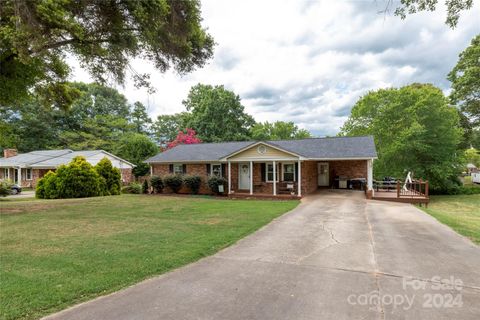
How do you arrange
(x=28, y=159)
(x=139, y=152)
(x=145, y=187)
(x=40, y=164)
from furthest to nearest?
(x=139, y=152) < (x=28, y=159) < (x=40, y=164) < (x=145, y=187)

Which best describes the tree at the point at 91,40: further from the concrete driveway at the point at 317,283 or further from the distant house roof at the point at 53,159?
the distant house roof at the point at 53,159

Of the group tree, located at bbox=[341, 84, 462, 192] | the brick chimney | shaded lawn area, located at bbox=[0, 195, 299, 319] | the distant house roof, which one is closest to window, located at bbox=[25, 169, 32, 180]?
the distant house roof

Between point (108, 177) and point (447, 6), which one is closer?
point (447, 6)

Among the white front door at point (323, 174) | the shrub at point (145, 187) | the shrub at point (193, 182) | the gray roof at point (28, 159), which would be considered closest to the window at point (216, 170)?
the shrub at point (193, 182)

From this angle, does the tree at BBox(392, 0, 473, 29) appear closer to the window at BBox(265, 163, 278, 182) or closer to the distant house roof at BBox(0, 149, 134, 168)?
the window at BBox(265, 163, 278, 182)

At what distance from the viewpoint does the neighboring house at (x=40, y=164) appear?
97.4 feet

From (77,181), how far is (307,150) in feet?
53.6

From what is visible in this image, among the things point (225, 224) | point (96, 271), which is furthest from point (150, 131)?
point (96, 271)

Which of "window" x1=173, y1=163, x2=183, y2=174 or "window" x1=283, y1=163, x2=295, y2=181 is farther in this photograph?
"window" x1=173, y1=163, x2=183, y2=174

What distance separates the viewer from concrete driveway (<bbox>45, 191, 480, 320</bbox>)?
368cm

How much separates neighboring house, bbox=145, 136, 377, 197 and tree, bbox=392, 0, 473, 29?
35.4ft

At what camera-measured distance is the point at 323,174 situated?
21.7m

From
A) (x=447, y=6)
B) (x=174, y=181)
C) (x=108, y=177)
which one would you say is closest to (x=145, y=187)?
(x=108, y=177)

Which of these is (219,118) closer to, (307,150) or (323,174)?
(323,174)
